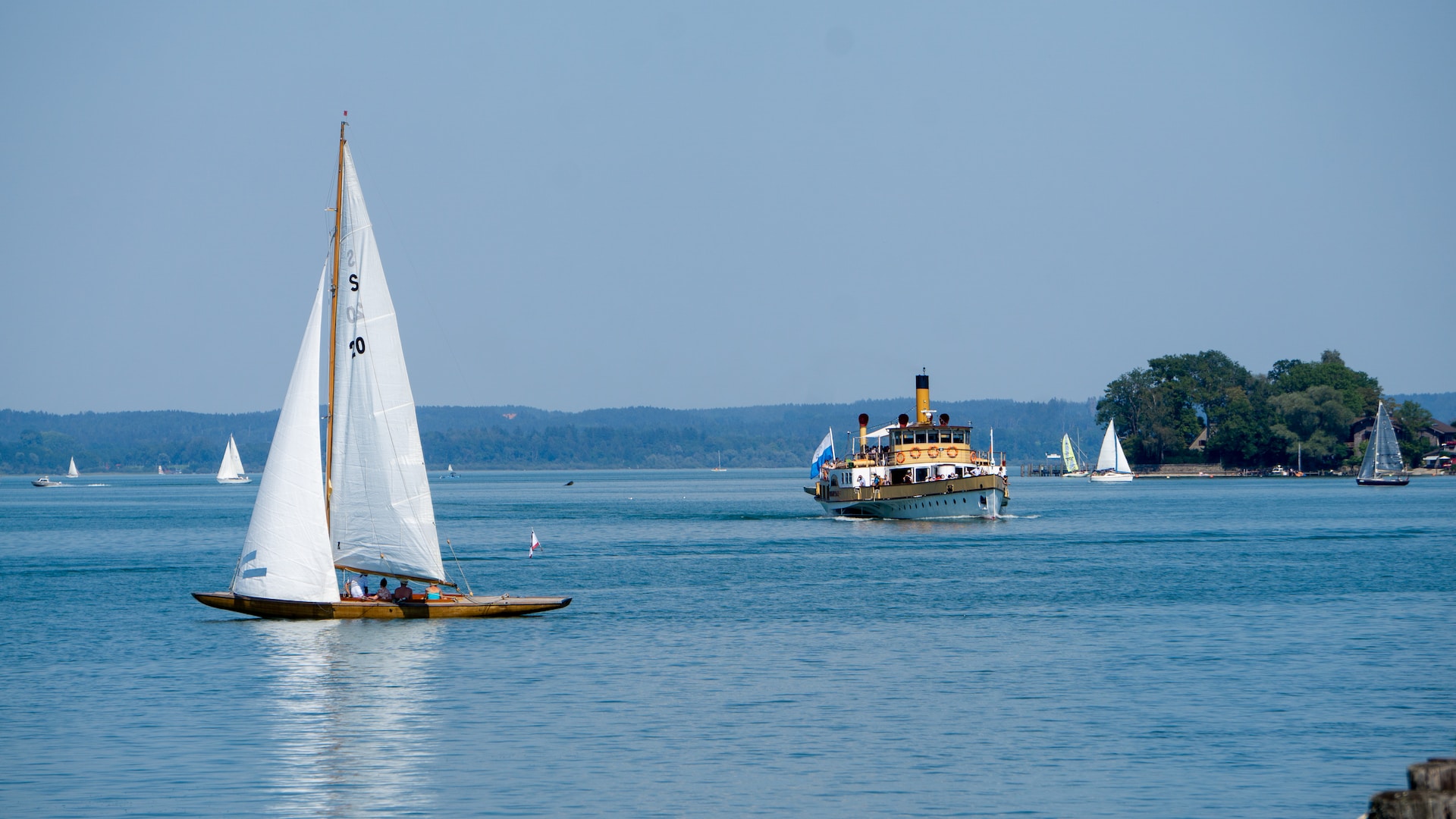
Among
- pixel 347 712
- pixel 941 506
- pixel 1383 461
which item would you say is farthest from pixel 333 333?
pixel 1383 461

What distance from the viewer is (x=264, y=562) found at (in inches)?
1737

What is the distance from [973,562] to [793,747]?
47.6 m

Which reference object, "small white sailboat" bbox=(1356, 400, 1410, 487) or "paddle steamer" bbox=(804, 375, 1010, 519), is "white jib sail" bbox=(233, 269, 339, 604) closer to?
"paddle steamer" bbox=(804, 375, 1010, 519)

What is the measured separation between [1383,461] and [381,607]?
17134 centimetres

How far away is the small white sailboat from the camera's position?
18962 centimetres

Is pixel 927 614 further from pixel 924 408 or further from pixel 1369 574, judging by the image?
pixel 924 408

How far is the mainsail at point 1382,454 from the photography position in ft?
623

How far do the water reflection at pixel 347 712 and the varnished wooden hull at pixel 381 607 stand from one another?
0.51 m

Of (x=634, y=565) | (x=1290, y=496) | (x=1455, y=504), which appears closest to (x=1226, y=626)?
(x=634, y=565)

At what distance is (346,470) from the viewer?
44.6 m

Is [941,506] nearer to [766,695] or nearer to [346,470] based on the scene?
[346,470]

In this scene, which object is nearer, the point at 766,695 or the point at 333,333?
the point at 766,695

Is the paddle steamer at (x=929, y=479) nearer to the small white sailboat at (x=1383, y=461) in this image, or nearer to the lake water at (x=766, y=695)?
the lake water at (x=766, y=695)

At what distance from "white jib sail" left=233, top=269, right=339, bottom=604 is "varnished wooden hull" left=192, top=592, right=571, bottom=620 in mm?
338
